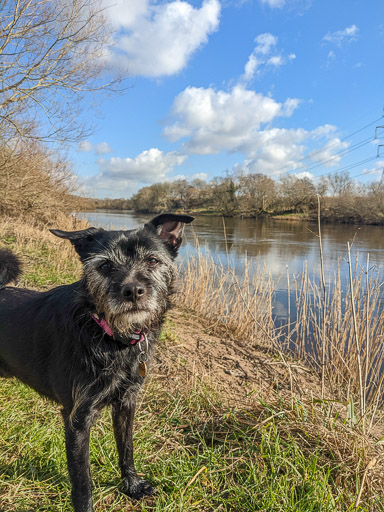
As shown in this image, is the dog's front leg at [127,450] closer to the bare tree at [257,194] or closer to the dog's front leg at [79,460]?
the dog's front leg at [79,460]

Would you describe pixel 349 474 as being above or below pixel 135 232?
below

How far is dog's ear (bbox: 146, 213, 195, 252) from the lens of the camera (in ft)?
8.44

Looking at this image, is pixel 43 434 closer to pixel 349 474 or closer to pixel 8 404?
pixel 8 404

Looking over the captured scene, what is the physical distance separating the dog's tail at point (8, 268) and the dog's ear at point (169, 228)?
4.82 feet

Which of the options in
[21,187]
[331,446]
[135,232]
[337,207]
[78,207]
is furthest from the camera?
[337,207]

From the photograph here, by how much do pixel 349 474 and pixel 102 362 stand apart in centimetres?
225

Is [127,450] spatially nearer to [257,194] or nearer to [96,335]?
[96,335]

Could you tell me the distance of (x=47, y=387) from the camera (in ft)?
7.55

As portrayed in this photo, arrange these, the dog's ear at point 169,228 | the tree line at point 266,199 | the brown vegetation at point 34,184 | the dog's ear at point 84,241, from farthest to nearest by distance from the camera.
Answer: the tree line at point 266,199, the brown vegetation at point 34,184, the dog's ear at point 169,228, the dog's ear at point 84,241

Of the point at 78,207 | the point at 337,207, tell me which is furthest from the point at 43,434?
the point at 337,207

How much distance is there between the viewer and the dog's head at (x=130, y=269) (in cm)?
197

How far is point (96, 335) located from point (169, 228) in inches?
43.6

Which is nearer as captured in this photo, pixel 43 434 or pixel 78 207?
pixel 43 434

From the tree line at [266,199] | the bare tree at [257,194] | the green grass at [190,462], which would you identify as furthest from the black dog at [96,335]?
the bare tree at [257,194]
